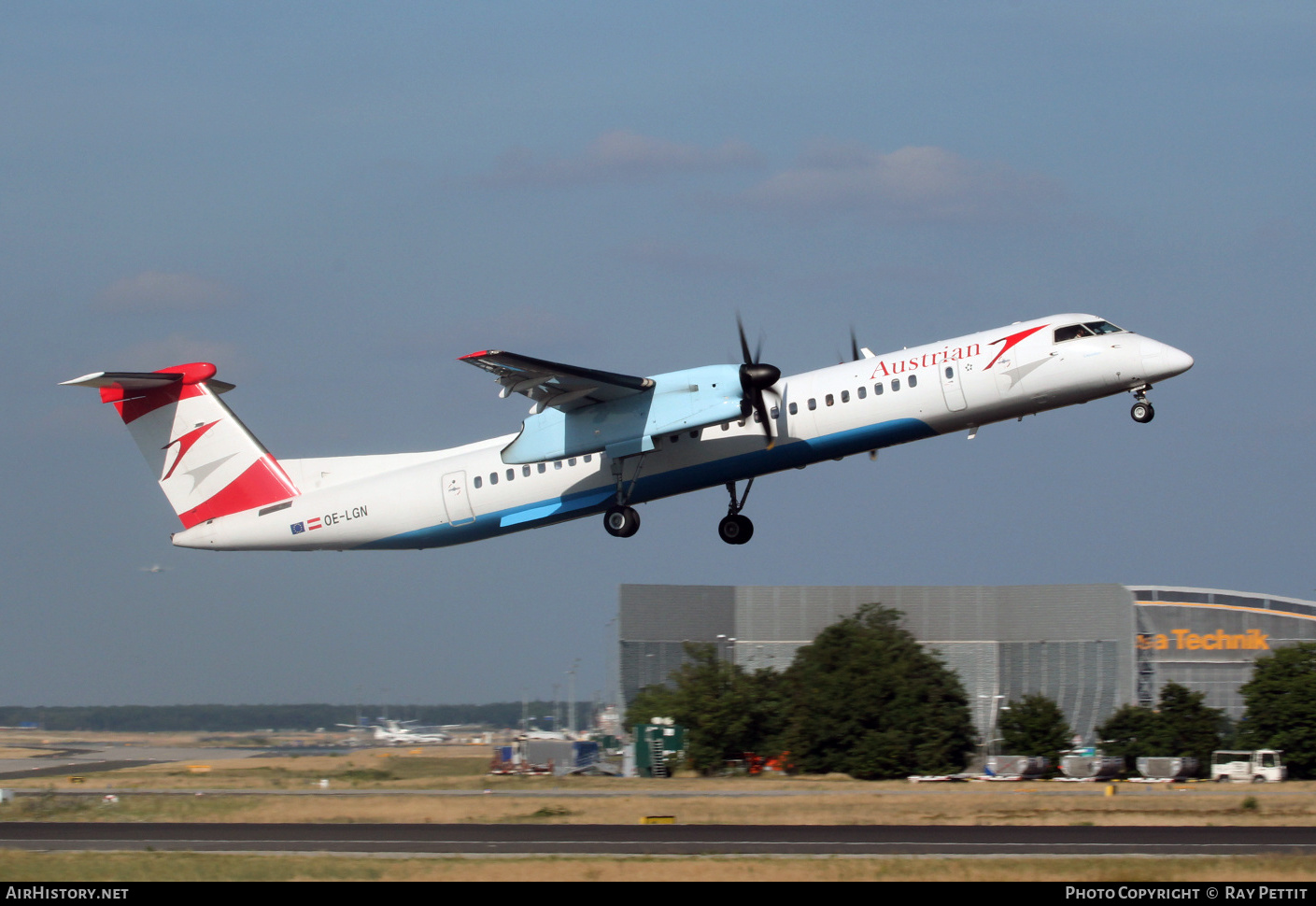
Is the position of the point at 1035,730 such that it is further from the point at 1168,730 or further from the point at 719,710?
the point at 719,710

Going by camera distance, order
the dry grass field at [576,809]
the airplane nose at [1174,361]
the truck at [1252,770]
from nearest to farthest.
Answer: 1. the dry grass field at [576,809]
2. the airplane nose at [1174,361]
3. the truck at [1252,770]

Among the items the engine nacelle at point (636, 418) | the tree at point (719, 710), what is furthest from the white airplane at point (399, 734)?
the engine nacelle at point (636, 418)

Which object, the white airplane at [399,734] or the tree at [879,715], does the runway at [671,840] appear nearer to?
the tree at [879,715]

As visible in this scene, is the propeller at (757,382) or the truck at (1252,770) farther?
the truck at (1252,770)

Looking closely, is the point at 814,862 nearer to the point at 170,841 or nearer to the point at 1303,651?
the point at 170,841

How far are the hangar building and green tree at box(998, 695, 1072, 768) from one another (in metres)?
11.6

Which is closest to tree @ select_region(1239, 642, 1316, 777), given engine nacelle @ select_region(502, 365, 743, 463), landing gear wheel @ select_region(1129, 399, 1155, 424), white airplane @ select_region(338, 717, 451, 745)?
landing gear wheel @ select_region(1129, 399, 1155, 424)

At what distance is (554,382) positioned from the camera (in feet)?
77.6

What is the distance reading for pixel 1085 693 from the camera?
6166 cm

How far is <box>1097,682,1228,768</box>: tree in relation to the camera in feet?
151

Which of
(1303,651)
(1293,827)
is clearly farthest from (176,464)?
(1303,651)

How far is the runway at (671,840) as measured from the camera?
19844 millimetres

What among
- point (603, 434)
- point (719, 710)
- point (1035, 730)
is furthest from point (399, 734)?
point (603, 434)

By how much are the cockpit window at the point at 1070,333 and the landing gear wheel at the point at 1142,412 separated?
4.76 feet
